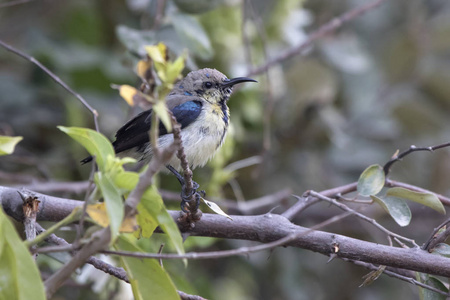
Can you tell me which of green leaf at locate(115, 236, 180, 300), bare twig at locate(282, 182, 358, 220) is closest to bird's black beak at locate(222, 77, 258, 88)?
bare twig at locate(282, 182, 358, 220)

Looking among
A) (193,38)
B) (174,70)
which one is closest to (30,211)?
(174,70)

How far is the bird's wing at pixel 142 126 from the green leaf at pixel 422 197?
57.6 inches

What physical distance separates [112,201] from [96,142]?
10.1 inches

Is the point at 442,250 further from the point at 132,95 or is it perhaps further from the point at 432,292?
the point at 132,95

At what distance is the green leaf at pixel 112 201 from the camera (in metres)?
1.60

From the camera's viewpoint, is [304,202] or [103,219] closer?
[103,219]

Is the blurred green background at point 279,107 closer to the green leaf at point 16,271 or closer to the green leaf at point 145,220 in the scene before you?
the green leaf at point 145,220

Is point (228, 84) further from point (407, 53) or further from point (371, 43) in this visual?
point (371, 43)

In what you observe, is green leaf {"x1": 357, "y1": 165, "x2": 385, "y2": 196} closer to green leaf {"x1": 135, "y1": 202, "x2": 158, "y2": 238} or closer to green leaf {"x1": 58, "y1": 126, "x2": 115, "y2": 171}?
green leaf {"x1": 135, "y1": 202, "x2": 158, "y2": 238}

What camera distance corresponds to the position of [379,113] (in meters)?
5.57

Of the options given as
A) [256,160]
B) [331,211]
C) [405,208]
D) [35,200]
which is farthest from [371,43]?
[35,200]

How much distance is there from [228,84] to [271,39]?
101 cm

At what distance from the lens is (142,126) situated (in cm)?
374

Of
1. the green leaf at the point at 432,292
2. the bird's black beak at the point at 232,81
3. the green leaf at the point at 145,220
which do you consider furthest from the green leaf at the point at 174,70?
the bird's black beak at the point at 232,81
